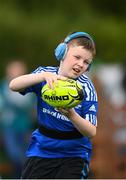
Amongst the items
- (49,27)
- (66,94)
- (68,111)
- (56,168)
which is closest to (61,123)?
(56,168)

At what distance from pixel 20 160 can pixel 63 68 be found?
6.31 meters

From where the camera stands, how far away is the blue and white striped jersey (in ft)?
26.7

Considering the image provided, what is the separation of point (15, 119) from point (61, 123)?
617 cm

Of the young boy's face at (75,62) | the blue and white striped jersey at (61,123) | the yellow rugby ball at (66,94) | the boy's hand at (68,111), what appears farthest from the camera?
the blue and white striped jersey at (61,123)

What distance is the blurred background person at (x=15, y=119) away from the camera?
46.5 feet

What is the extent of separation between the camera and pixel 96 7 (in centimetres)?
2216

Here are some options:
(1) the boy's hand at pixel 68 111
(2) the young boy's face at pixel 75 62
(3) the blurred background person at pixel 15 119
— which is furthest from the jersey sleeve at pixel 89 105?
(3) the blurred background person at pixel 15 119

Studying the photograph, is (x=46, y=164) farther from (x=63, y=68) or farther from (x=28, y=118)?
(x=28, y=118)

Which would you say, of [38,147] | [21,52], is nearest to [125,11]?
[21,52]

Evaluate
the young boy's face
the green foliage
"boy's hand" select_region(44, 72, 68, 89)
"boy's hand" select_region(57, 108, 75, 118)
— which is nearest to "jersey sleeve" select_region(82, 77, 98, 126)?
the young boy's face

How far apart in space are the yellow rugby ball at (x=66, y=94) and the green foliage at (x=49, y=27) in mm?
12213

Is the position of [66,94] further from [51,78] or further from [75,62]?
[75,62]

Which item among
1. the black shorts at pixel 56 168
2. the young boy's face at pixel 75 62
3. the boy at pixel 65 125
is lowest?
the black shorts at pixel 56 168

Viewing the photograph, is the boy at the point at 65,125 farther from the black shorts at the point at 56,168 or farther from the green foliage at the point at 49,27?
the green foliage at the point at 49,27
